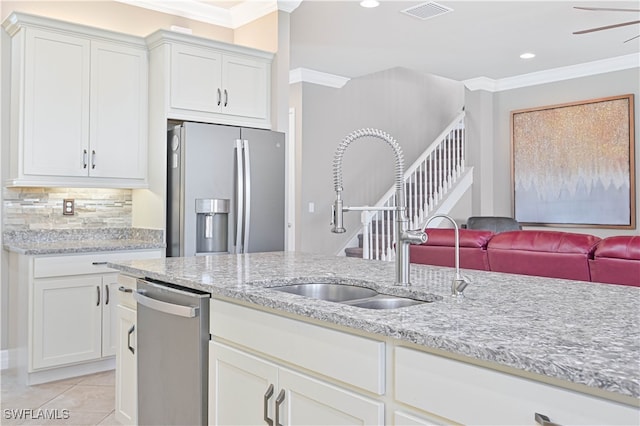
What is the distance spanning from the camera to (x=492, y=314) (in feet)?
4.36

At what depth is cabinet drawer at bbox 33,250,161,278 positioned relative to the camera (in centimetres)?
339

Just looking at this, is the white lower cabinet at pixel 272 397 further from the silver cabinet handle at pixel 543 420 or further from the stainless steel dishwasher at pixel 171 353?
the silver cabinet handle at pixel 543 420

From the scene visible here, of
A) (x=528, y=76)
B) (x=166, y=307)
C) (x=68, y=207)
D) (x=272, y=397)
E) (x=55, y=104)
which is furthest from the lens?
(x=528, y=76)

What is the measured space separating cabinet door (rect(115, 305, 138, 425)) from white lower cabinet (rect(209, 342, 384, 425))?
676 mm

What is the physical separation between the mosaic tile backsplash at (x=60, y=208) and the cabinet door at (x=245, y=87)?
1104 mm

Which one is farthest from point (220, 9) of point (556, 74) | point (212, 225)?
point (556, 74)

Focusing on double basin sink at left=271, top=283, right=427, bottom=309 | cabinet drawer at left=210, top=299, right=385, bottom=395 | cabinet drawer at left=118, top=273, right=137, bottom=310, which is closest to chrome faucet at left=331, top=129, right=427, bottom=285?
double basin sink at left=271, top=283, right=427, bottom=309

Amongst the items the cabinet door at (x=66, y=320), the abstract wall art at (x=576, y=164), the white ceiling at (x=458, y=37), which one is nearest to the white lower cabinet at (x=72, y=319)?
the cabinet door at (x=66, y=320)

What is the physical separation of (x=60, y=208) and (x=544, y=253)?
3346 millimetres

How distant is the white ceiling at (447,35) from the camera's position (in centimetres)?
441

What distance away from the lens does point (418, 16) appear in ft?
15.0

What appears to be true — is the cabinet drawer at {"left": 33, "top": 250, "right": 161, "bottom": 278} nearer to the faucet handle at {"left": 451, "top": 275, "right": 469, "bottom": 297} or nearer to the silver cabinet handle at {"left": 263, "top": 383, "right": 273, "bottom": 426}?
the silver cabinet handle at {"left": 263, "top": 383, "right": 273, "bottom": 426}

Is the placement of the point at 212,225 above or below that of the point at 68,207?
below

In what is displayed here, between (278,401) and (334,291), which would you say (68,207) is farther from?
(278,401)
